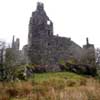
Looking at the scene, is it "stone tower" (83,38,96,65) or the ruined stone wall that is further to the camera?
the ruined stone wall

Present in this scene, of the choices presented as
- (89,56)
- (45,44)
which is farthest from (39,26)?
(89,56)

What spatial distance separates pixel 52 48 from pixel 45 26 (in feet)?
31.5

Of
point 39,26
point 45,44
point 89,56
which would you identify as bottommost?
point 89,56

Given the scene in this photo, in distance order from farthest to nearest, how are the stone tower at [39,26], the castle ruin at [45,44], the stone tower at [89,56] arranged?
the stone tower at [39,26]
the castle ruin at [45,44]
the stone tower at [89,56]

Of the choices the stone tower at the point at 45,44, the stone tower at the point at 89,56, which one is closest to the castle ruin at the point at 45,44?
the stone tower at the point at 45,44

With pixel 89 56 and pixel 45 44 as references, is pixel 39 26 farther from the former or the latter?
pixel 89 56

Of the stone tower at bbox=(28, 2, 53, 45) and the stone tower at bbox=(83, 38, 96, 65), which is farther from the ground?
the stone tower at bbox=(28, 2, 53, 45)

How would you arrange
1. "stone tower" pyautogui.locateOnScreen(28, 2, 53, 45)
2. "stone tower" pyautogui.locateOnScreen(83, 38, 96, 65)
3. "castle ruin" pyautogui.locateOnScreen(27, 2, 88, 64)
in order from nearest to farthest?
"stone tower" pyautogui.locateOnScreen(83, 38, 96, 65)
"castle ruin" pyautogui.locateOnScreen(27, 2, 88, 64)
"stone tower" pyautogui.locateOnScreen(28, 2, 53, 45)

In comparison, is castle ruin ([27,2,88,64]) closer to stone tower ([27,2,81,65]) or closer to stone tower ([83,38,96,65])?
stone tower ([27,2,81,65])

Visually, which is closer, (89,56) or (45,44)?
(89,56)

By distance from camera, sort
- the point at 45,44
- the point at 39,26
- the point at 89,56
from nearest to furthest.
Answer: the point at 89,56 < the point at 45,44 < the point at 39,26

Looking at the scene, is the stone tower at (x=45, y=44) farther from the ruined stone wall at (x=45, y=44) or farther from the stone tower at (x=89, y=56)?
the stone tower at (x=89, y=56)

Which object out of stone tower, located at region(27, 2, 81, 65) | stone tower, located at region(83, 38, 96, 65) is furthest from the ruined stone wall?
stone tower, located at region(83, 38, 96, 65)

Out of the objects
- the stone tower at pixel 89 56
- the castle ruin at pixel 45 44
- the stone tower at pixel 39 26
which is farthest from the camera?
the stone tower at pixel 39 26
